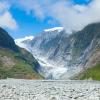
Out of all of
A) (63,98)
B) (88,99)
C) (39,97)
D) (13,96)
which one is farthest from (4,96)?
(88,99)

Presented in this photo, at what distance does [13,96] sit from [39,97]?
11.0 ft

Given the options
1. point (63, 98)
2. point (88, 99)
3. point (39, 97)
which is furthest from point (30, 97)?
point (88, 99)

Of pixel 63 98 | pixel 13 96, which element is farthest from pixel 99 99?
pixel 13 96

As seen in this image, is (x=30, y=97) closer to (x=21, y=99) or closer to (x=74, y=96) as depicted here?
(x=21, y=99)

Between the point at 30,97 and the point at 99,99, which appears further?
the point at 30,97

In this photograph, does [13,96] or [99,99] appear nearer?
[99,99]

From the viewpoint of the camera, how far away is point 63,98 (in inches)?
1895

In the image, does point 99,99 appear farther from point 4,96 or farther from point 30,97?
point 4,96

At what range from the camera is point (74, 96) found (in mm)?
49219

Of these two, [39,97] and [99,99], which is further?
[39,97]

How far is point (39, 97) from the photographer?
163 ft

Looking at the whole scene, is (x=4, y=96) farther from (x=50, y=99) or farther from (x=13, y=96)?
(x=50, y=99)

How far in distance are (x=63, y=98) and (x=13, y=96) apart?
257 inches

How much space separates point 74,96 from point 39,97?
4209 mm
